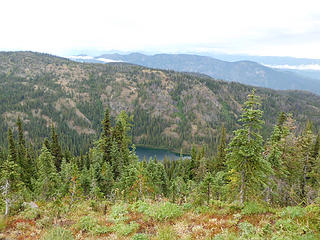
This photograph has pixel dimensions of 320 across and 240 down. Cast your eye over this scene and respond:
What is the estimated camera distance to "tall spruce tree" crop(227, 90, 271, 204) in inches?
650

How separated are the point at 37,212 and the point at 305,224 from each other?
1451 centimetres

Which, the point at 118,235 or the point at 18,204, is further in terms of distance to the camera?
the point at 18,204

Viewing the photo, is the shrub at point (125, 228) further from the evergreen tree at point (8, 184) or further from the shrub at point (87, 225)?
the evergreen tree at point (8, 184)

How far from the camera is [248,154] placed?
16219mm

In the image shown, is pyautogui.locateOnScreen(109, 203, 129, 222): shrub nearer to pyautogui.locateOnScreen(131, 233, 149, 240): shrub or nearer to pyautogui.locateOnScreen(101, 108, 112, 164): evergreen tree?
pyautogui.locateOnScreen(131, 233, 149, 240): shrub

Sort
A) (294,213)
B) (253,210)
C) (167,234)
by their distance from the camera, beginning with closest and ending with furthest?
(167,234) → (294,213) → (253,210)

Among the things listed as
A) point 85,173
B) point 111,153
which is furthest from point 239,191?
point 85,173

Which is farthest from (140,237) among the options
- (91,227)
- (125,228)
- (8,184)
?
(8,184)

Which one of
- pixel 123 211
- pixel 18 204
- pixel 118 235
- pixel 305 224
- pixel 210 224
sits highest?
pixel 305 224

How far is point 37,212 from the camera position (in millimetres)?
12711

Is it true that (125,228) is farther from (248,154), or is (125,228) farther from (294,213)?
(248,154)

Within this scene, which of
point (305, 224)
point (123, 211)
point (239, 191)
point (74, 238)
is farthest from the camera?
point (239, 191)

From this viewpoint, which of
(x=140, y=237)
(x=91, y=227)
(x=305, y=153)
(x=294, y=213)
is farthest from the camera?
(x=305, y=153)

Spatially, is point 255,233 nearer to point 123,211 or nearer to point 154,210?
point 154,210
